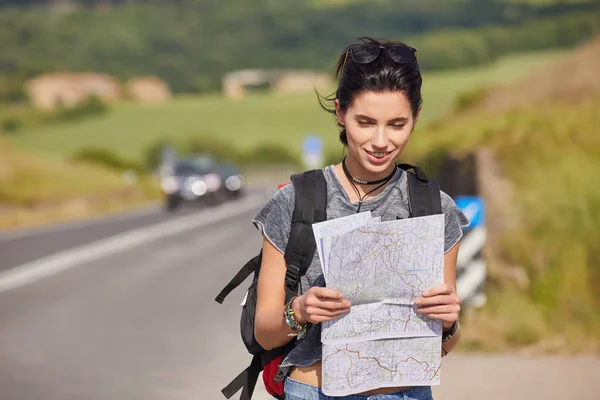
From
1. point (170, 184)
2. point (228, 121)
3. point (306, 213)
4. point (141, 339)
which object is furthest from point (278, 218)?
point (228, 121)

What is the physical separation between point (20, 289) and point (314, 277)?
13366mm

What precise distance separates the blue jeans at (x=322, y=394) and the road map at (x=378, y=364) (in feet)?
0.24

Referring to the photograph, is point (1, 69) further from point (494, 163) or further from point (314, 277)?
point (314, 277)

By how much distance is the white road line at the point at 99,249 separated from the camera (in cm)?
1777

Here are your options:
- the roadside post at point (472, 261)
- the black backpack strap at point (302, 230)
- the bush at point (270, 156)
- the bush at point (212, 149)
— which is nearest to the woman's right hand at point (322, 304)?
the black backpack strap at point (302, 230)

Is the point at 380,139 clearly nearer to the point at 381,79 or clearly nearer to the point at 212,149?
the point at 381,79

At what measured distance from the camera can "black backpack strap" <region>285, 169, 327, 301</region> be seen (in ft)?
10.8

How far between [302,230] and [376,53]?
53cm

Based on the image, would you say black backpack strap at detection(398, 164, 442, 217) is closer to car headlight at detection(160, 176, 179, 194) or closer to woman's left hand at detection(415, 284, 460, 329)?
woman's left hand at detection(415, 284, 460, 329)

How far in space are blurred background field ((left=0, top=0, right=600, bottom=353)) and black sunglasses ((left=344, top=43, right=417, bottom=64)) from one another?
6.74 metres

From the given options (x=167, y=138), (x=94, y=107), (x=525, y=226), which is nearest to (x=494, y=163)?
(x=525, y=226)

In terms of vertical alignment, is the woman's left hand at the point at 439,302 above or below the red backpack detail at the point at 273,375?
above

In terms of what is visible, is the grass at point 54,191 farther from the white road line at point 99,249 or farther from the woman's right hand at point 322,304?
the woman's right hand at point 322,304

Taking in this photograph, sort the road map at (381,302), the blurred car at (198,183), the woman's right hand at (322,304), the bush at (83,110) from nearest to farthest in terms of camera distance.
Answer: the woman's right hand at (322,304) → the road map at (381,302) → the blurred car at (198,183) → the bush at (83,110)
